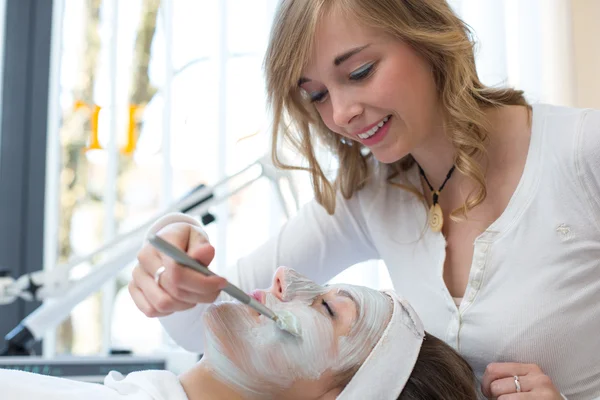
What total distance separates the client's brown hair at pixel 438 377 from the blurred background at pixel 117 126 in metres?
1.12

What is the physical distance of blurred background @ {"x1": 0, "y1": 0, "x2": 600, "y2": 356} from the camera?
238cm

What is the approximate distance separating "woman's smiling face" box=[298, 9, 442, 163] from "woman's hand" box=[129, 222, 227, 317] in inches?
15.3

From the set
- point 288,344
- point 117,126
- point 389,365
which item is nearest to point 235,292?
point 288,344

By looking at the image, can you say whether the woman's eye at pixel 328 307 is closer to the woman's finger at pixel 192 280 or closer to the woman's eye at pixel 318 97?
the woman's finger at pixel 192 280

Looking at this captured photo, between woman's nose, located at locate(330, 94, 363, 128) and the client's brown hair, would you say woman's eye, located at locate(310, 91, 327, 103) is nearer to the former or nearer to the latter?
woman's nose, located at locate(330, 94, 363, 128)

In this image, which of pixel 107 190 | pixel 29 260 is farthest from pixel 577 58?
pixel 29 260

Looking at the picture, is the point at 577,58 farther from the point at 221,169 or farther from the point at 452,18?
the point at 221,169

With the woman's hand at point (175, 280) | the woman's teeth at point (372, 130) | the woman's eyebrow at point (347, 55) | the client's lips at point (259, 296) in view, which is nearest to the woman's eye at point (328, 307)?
the client's lips at point (259, 296)

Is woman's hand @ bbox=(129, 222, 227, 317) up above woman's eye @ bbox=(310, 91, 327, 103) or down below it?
below

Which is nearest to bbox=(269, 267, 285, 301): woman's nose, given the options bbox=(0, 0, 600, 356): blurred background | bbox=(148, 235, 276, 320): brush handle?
bbox=(148, 235, 276, 320): brush handle

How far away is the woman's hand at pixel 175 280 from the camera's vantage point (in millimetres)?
1023

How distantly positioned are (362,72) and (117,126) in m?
1.38

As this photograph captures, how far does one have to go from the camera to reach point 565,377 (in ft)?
4.29

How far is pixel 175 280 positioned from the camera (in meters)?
1.04
